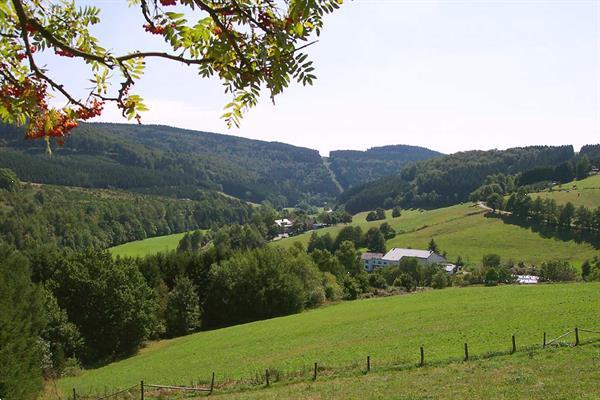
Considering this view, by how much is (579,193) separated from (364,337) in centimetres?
12099

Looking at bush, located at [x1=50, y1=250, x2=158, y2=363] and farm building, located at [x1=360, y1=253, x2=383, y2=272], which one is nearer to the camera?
bush, located at [x1=50, y1=250, x2=158, y2=363]

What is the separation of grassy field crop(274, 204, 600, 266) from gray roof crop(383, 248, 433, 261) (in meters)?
6.57

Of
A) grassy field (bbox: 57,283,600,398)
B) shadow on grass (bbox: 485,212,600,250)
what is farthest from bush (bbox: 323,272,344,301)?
shadow on grass (bbox: 485,212,600,250)

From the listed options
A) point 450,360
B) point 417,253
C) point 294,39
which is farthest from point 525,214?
point 294,39

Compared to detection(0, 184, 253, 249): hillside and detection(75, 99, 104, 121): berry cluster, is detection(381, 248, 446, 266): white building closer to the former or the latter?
detection(0, 184, 253, 249): hillside

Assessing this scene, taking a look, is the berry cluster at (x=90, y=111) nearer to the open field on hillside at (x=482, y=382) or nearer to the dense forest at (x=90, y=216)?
the open field on hillside at (x=482, y=382)

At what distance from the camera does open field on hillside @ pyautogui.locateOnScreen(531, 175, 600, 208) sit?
124863mm

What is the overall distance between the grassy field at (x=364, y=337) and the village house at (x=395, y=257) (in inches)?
2208

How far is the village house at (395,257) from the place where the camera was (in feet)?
351

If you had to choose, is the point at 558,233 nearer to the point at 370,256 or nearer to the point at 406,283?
the point at 370,256

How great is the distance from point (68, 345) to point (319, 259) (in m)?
43.3

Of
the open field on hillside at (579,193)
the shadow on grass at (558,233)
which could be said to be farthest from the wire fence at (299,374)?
the open field on hillside at (579,193)

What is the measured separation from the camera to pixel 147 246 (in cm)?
12438

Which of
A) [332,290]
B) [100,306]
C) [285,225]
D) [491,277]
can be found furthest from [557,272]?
[285,225]
